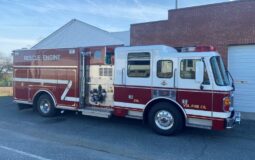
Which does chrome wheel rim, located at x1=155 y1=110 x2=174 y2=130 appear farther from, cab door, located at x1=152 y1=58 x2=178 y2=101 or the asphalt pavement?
cab door, located at x1=152 y1=58 x2=178 y2=101

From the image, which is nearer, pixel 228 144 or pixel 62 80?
pixel 228 144

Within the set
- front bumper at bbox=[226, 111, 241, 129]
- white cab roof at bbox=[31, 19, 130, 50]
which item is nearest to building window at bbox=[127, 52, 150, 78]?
front bumper at bbox=[226, 111, 241, 129]

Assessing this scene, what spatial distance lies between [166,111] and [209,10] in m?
7.13

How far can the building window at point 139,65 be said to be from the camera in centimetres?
772

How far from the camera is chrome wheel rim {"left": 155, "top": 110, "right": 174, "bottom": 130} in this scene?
729cm

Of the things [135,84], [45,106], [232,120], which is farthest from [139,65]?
[45,106]

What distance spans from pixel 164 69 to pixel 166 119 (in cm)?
146

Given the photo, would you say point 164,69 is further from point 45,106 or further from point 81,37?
point 81,37

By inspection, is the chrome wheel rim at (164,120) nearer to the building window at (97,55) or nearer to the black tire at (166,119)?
the black tire at (166,119)

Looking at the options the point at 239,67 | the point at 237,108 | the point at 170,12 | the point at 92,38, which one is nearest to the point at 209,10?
the point at 170,12

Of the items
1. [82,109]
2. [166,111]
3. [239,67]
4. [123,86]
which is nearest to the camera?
[166,111]

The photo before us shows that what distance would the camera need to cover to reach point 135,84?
25.9 ft

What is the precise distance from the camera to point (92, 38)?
71.8 feet

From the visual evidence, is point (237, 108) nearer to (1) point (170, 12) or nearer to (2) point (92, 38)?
(1) point (170, 12)
